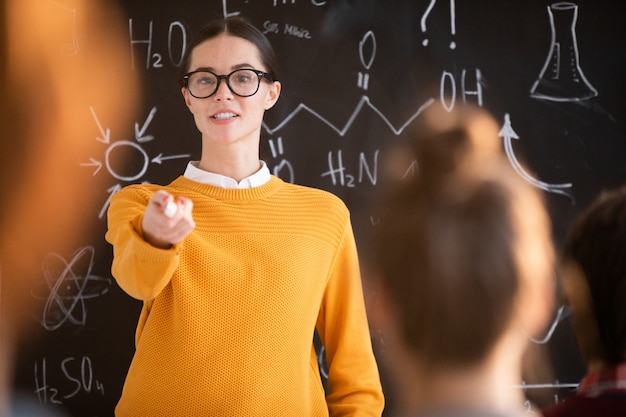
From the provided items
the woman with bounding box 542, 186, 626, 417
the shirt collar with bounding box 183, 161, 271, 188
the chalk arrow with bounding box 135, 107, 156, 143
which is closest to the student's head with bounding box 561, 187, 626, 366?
the woman with bounding box 542, 186, 626, 417

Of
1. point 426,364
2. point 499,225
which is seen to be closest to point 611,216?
point 499,225

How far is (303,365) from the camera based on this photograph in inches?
60.4

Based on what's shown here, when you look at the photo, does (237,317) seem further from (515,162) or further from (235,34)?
(515,162)

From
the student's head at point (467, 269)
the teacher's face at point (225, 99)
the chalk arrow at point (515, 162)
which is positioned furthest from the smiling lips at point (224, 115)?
the chalk arrow at point (515, 162)

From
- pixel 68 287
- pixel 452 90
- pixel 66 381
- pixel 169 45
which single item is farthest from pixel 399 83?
pixel 66 381

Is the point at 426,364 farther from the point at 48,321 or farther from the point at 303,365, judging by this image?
the point at 48,321

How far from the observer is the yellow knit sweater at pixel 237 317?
4.78 feet

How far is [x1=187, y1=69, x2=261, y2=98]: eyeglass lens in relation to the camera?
1.60 metres

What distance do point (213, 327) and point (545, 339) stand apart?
1.52 meters

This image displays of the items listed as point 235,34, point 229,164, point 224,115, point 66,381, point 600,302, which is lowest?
point 66,381

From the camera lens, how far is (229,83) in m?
1.59

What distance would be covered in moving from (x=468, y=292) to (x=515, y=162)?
185cm

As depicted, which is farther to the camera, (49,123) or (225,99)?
(49,123)

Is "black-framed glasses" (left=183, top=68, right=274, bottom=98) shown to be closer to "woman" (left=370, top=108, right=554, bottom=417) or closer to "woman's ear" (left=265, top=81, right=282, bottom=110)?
"woman's ear" (left=265, top=81, right=282, bottom=110)
